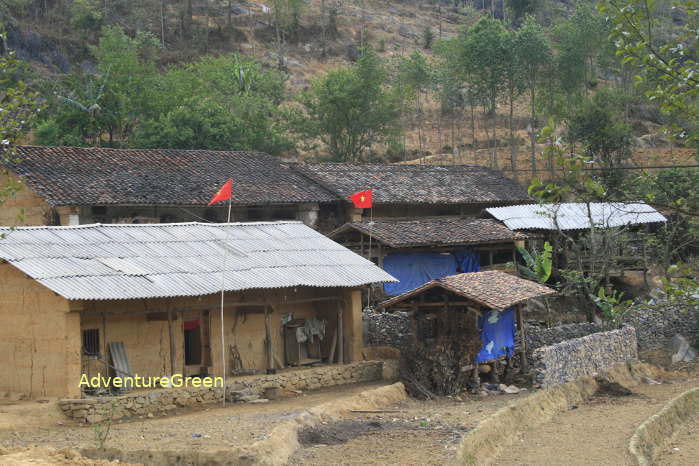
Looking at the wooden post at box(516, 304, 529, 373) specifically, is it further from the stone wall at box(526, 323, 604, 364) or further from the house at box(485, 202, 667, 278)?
the house at box(485, 202, 667, 278)

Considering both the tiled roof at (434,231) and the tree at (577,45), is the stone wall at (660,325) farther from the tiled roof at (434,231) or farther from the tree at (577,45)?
the tree at (577,45)

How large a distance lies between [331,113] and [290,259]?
22.6 m

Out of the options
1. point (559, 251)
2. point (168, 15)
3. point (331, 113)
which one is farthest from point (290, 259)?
point (168, 15)

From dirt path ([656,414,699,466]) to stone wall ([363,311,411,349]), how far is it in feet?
24.1

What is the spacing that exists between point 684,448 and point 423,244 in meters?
12.5

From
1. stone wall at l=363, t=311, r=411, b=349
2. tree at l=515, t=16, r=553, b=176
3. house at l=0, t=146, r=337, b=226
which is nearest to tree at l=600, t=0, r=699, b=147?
stone wall at l=363, t=311, r=411, b=349

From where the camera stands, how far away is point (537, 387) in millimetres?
19125

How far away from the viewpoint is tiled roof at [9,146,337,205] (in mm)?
25125

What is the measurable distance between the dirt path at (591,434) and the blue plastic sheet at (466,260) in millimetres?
9435

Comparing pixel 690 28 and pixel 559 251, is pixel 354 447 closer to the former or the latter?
pixel 690 28

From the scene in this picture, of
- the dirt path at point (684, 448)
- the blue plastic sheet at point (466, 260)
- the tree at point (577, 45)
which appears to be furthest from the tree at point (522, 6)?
the dirt path at point (684, 448)

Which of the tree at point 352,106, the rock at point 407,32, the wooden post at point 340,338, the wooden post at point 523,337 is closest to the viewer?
the wooden post at point 523,337

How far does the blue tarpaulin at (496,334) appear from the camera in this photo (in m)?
19.8

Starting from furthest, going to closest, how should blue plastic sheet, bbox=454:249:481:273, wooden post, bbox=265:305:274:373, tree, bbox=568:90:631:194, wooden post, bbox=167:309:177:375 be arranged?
1. tree, bbox=568:90:631:194
2. blue plastic sheet, bbox=454:249:481:273
3. wooden post, bbox=265:305:274:373
4. wooden post, bbox=167:309:177:375
